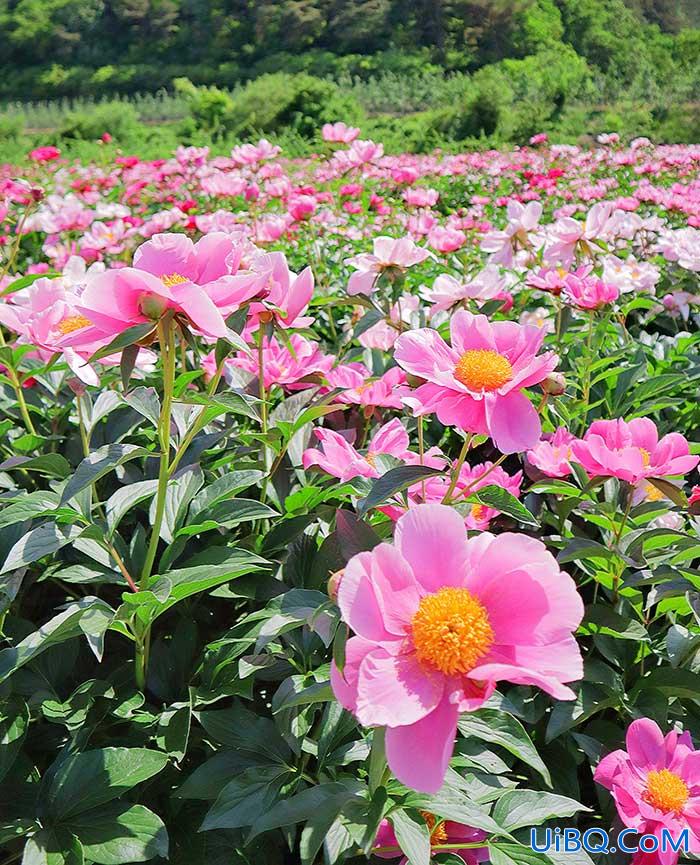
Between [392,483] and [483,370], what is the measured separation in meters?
0.16

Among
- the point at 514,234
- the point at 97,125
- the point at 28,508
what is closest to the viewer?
the point at 28,508

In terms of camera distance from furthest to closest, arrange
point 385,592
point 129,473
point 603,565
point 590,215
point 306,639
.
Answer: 1. point 590,215
2. point 129,473
3. point 603,565
4. point 306,639
5. point 385,592

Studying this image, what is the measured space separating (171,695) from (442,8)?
37845 mm

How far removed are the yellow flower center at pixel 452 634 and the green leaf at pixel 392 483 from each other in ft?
0.66

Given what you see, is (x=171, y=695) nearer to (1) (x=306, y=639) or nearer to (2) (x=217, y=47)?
(1) (x=306, y=639)

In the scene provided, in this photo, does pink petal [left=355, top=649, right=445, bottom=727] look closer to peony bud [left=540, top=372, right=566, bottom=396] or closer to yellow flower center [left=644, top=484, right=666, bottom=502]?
peony bud [left=540, top=372, right=566, bottom=396]

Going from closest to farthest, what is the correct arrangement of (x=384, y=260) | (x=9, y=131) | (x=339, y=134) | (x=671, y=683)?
(x=671, y=683) < (x=384, y=260) < (x=339, y=134) < (x=9, y=131)

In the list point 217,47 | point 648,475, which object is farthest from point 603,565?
point 217,47

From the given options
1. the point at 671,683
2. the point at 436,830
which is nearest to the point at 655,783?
the point at 671,683

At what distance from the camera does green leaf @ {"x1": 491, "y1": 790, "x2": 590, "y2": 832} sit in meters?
0.76

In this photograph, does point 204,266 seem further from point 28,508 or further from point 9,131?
point 9,131

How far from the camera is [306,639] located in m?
0.87

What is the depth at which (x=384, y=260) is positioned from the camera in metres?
1.42

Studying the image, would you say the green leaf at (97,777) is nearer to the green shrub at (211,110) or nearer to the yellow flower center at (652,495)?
the yellow flower center at (652,495)
